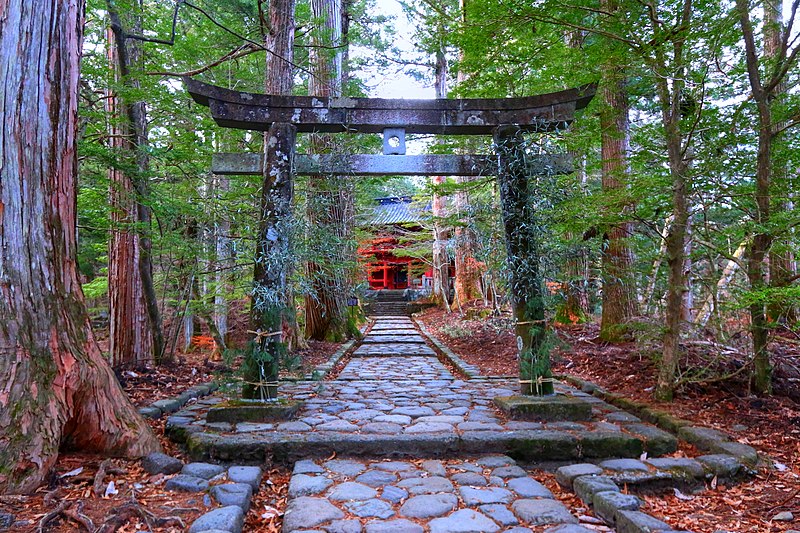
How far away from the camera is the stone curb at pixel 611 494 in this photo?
2465 millimetres

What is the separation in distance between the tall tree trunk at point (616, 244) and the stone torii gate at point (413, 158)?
178 centimetres

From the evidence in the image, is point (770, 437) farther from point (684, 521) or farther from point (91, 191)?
point (91, 191)

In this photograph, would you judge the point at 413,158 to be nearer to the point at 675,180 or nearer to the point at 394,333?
the point at 675,180

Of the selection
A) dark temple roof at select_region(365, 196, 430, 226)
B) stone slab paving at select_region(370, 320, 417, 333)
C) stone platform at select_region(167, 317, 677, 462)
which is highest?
dark temple roof at select_region(365, 196, 430, 226)

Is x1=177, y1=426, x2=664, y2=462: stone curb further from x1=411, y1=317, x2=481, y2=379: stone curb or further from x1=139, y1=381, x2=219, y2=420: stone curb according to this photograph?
x1=411, y1=317, x2=481, y2=379: stone curb

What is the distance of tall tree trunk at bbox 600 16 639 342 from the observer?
636 cm

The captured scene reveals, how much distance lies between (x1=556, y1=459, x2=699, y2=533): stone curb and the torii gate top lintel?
3.18 metres

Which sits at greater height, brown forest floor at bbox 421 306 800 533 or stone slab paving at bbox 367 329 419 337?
brown forest floor at bbox 421 306 800 533

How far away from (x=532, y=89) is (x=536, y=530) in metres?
6.81

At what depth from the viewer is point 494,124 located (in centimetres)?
495

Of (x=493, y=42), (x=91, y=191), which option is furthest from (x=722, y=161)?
(x=91, y=191)

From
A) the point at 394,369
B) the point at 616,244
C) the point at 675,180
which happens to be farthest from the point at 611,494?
the point at 394,369

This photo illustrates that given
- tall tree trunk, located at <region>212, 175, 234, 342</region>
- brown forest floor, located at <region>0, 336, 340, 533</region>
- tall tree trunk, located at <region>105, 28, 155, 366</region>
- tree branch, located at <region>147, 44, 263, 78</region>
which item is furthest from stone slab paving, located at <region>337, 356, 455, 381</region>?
tree branch, located at <region>147, 44, 263, 78</region>

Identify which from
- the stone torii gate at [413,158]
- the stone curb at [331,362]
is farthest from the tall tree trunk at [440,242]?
the stone torii gate at [413,158]
